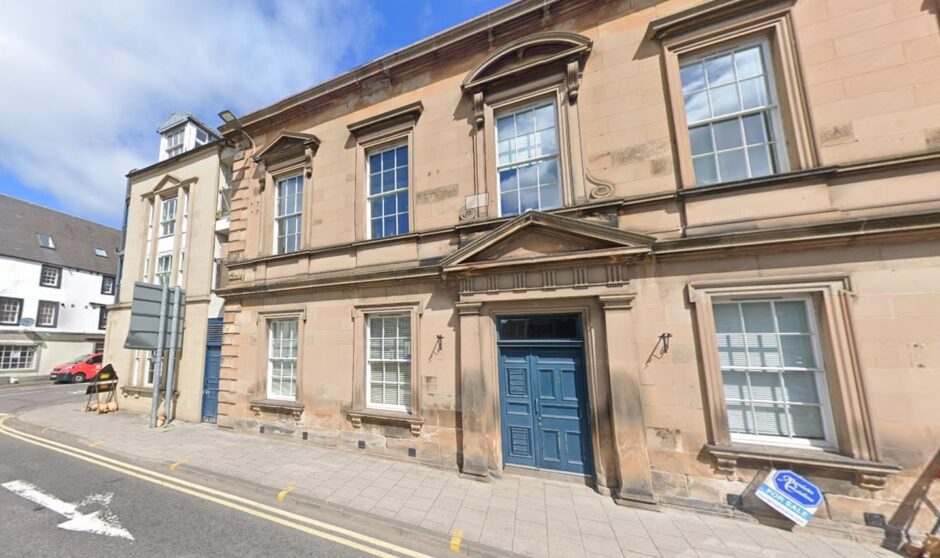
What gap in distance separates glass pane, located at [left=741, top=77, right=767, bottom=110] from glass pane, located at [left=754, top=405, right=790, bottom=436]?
4568 millimetres

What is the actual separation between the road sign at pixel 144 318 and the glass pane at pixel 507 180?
32.2 ft

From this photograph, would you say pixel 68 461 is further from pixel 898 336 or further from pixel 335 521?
pixel 898 336

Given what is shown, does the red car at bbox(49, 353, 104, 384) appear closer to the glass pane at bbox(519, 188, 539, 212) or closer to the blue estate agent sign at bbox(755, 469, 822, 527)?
the glass pane at bbox(519, 188, 539, 212)

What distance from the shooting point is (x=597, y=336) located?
555 centimetres

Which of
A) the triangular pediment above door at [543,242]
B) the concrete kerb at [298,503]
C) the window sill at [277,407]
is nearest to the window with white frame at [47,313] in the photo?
the concrete kerb at [298,503]

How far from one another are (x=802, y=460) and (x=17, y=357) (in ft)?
119

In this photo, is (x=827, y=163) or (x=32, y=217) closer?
(x=827, y=163)

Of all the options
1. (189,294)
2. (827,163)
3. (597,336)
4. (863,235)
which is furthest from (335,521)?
(189,294)

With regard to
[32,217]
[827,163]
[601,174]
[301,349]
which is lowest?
[301,349]

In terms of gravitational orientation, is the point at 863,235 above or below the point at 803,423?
above

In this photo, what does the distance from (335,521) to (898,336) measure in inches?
298

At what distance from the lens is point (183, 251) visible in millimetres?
11750

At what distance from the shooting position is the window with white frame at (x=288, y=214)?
900cm

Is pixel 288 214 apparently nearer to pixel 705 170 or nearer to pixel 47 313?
pixel 705 170
